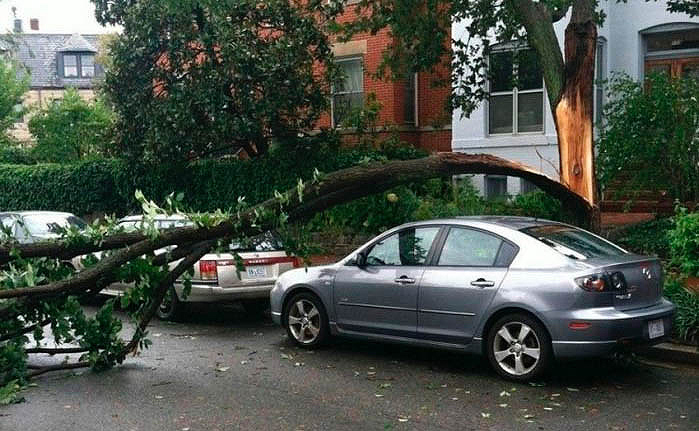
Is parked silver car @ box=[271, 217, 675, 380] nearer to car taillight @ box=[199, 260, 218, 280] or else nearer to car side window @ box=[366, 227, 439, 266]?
car side window @ box=[366, 227, 439, 266]

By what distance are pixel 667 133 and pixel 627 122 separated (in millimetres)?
697

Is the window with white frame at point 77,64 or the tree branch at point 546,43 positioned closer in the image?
the tree branch at point 546,43

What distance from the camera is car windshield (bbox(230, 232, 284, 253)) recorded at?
11586 mm

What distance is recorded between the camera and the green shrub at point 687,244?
9.63 m

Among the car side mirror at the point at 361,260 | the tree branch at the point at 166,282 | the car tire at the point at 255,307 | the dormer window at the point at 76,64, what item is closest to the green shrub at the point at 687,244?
the car side mirror at the point at 361,260

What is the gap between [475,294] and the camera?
8.10m

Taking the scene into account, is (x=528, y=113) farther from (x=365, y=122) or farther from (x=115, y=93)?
(x=115, y=93)

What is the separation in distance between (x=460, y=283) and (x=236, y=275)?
402 cm

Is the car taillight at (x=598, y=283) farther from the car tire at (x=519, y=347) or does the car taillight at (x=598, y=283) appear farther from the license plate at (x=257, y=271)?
the license plate at (x=257, y=271)

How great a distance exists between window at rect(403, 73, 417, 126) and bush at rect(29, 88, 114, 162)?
456 inches

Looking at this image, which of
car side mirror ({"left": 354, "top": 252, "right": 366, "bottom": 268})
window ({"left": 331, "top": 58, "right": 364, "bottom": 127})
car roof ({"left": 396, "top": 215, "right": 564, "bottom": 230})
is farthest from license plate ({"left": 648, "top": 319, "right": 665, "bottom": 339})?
window ({"left": 331, "top": 58, "right": 364, "bottom": 127})

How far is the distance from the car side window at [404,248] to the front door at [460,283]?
226mm

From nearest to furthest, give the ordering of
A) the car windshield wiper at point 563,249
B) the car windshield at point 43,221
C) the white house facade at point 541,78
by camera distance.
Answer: the car windshield wiper at point 563,249
the car windshield at point 43,221
the white house facade at point 541,78

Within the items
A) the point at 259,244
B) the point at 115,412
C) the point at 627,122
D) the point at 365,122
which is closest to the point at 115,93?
the point at 365,122
